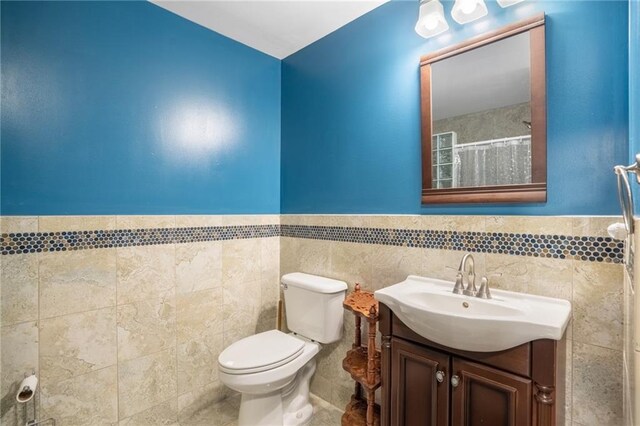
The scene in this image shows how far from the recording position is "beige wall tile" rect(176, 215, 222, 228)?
71.9 inches

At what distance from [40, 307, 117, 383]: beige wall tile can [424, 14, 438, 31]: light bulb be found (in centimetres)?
208

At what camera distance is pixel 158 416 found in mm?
1717

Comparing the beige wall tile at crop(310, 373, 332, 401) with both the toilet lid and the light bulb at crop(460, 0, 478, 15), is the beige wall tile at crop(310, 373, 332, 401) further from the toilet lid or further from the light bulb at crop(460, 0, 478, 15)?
the light bulb at crop(460, 0, 478, 15)

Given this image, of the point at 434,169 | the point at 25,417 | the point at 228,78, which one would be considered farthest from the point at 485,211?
the point at 25,417

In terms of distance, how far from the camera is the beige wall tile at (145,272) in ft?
5.28

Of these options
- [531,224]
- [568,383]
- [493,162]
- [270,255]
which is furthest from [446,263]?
[270,255]

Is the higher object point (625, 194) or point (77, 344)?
point (625, 194)

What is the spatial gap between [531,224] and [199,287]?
1.78 metres

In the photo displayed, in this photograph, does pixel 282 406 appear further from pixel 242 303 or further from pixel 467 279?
pixel 467 279

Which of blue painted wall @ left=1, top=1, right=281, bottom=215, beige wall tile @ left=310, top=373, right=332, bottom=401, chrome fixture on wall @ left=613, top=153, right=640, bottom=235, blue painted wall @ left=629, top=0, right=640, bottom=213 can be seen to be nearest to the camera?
chrome fixture on wall @ left=613, top=153, right=640, bottom=235

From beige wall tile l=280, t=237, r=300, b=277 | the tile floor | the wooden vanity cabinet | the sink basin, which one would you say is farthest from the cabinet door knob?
beige wall tile l=280, t=237, r=300, b=277

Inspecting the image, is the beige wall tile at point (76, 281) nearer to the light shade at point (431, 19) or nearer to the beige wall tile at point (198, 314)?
the beige wall tile at point (198, 314)

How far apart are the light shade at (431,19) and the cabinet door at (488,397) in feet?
4.69

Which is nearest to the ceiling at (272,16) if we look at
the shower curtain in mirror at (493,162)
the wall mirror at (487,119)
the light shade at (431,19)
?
the light shade at (431,19)
